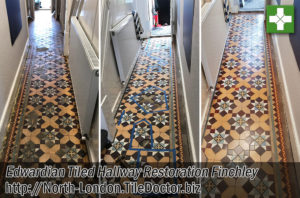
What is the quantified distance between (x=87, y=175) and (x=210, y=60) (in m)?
1.18

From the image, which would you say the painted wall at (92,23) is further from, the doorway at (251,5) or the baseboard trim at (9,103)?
the doorway at (251,5)

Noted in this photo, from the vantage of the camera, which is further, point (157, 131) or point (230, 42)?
point (230, 42)

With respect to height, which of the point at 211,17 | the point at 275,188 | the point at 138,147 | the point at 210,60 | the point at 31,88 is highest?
the point at 211,17

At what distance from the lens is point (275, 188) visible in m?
1.43

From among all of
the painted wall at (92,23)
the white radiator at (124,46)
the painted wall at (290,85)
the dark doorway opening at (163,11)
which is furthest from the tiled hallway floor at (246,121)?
the dark doorway opening at (163,11)

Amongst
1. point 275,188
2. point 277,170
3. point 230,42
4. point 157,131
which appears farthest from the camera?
point 230,42

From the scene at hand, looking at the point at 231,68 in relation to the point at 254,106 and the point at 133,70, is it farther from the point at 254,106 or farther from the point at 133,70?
the point at 133,70

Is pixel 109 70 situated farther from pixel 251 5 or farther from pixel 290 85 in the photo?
pixel 251 5

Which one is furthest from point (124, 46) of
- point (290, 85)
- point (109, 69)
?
point (290, 85)

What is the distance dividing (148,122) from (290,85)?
992 mm

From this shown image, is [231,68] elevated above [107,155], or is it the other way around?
[231,68]

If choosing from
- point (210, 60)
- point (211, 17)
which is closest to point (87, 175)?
point (210, 60)

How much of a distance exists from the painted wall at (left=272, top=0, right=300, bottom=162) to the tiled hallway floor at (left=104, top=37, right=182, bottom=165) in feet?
2.17

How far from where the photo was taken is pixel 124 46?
8.12 feet
